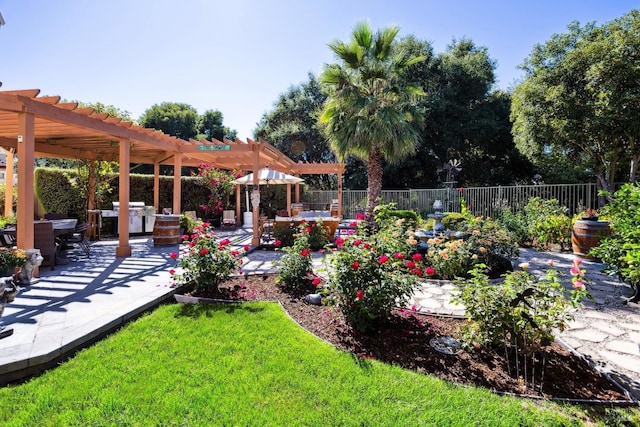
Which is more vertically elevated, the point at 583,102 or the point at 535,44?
the point at 535,44

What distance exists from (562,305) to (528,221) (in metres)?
7.89

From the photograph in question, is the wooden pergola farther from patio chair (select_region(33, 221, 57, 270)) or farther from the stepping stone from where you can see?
the stepping stone

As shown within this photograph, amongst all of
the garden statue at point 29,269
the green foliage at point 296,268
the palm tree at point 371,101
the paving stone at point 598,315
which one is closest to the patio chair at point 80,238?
the garden statue at point 29,269

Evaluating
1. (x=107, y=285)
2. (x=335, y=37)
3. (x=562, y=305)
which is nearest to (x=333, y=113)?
(x=335, y=37)

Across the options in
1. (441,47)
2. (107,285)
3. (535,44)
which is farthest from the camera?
(441,47)

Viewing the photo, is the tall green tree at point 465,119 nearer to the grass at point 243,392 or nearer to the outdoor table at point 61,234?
the outdoor table at point 61,234

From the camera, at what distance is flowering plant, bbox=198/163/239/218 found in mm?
13469

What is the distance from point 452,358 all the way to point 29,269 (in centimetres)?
550

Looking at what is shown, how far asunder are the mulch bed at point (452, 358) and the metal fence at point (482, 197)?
926cm

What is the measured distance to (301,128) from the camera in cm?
2089

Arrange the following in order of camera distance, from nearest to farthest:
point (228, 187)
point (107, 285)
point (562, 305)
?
1. point (562, 305)
2. point (107, 285)
3. point (228, 187)

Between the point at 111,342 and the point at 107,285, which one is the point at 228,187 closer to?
the point at 107,285

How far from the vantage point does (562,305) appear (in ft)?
8.39

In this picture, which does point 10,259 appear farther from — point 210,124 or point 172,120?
point 210,124
